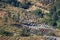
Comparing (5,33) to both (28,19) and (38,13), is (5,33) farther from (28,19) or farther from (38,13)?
(38,13)

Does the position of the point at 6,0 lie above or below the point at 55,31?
above

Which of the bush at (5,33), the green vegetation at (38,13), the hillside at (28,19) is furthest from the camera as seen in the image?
the green vegetation at (38,13)

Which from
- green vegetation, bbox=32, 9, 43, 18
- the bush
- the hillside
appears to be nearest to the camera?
the bush

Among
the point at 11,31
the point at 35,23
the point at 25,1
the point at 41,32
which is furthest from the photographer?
the point at 25,1

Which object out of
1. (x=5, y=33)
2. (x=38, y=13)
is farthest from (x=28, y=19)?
(x=5, y=33)

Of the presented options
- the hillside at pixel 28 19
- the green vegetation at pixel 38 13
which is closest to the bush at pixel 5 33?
the hillside at pixel 28 19

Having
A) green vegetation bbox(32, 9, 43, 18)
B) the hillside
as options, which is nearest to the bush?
the hillside

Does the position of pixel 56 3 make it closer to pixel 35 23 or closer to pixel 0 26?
pixel 35 23

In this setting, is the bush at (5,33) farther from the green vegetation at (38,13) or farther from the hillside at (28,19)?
the green vegetation at (38,13)

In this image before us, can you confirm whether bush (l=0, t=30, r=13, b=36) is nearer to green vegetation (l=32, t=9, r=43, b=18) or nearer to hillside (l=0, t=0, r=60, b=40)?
hillside (l=0, t=0, r=60, b=40)

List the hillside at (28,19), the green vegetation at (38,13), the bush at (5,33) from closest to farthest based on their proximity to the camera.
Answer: the bush at (5,33) < the hillside at (28,19) < the green vegetation at (38,13)

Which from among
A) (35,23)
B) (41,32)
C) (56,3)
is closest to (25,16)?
(35,23)
